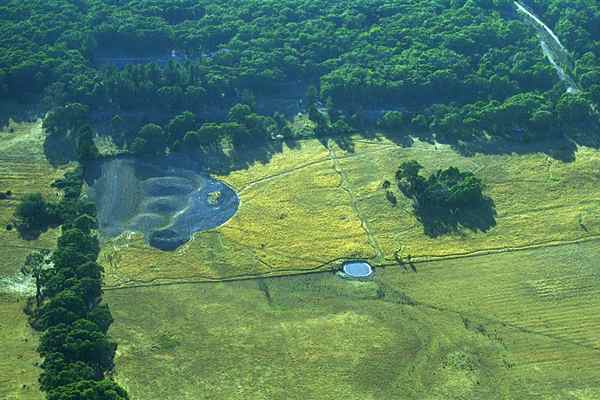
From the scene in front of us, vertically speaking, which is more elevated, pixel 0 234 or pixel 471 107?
pixel 471 107

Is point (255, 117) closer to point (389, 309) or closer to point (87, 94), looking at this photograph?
point (87, 94)

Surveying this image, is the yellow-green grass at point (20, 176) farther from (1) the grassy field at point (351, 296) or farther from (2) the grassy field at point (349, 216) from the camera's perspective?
(2) the grassy field at point (349, 216)

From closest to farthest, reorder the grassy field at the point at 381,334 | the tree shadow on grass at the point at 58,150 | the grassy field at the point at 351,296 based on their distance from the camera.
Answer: the grassy field at the point at 381,334
the grassy field at the point at 351,296
the tree shadow on grass at the point at 58,150

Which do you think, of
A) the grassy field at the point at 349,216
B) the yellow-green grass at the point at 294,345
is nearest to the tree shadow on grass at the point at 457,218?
the grassy field at the point at 349,216

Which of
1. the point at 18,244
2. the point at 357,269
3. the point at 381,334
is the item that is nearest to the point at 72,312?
the point at 18,244

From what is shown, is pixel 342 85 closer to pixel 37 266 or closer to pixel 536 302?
pixel 536 302

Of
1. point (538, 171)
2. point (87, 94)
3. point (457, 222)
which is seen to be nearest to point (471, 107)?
point (538, 171)
